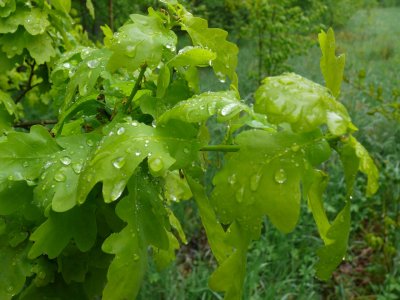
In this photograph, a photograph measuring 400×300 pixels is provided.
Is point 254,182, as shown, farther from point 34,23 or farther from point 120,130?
point 34,23

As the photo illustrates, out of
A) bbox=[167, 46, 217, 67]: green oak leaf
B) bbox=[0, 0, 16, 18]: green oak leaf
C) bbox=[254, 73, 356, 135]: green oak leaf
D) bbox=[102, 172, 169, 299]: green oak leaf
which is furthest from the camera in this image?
bbox=[0, 0, 16, 18]: green oak leaf

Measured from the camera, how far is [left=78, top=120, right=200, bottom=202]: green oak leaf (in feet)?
2.14

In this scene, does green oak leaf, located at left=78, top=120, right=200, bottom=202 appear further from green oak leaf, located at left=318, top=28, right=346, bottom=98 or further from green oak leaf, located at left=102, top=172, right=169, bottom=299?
green oak leaf, located at left=318, top=28, right=346, bottom=98

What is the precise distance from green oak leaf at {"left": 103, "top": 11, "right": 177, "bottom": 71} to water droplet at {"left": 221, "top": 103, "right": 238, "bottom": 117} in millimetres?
154

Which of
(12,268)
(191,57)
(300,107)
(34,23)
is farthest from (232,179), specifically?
(34,23)

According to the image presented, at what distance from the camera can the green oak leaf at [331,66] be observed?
724mm

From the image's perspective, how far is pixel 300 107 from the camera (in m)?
0.58

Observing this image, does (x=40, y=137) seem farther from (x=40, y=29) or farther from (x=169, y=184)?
(x=40, y=29)

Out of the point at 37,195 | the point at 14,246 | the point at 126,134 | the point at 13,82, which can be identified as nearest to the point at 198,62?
the point at 126,134

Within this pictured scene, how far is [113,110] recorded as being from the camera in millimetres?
907

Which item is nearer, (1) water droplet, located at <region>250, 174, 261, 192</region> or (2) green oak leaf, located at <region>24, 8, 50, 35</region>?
(1) water droplet, located at <region>250, 174, 261, 192</region>

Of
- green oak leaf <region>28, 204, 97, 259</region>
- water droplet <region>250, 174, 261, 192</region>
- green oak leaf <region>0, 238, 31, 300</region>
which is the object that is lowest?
green oak leaf <region>0, 238, 31, 300</region>

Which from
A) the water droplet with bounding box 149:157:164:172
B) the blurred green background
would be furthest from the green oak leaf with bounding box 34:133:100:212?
the blurred green background

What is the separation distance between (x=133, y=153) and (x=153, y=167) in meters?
0.04
